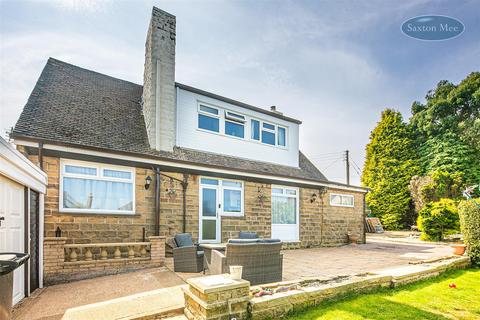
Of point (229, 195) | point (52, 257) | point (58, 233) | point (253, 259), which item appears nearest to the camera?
point (253, 259)

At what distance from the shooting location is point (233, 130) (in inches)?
463

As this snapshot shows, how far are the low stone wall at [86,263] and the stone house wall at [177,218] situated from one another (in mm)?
836

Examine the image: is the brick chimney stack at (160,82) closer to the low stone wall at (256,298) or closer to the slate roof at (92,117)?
the slate roof at (92,117)

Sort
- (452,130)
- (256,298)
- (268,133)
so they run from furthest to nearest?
(452,130)
(268,133)
(256,298)

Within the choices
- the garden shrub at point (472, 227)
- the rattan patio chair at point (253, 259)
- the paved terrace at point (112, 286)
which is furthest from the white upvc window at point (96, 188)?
the garden shrub at point (472, 227)

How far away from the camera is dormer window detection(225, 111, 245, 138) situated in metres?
11.6

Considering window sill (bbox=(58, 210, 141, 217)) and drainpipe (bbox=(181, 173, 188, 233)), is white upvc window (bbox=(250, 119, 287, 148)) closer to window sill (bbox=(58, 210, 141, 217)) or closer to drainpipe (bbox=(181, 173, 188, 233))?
drainpipe (bbox=(181, 173, 188, 233))

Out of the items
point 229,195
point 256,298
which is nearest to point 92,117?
point 229,195

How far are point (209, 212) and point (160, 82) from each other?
16.3 feet

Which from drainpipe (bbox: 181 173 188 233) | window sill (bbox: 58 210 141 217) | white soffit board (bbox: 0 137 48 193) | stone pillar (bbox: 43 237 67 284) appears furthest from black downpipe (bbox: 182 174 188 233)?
white soffit board (bbox: 0 137 48 193)

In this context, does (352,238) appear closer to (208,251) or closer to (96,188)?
(208,251)

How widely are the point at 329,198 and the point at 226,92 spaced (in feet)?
22.8

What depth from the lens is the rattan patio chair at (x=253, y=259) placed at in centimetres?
522

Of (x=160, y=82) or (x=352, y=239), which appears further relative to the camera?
(x=352, y=239)
